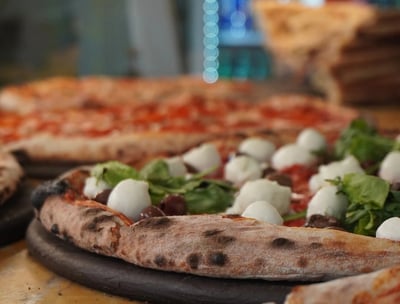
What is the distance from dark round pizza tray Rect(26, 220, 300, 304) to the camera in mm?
2100

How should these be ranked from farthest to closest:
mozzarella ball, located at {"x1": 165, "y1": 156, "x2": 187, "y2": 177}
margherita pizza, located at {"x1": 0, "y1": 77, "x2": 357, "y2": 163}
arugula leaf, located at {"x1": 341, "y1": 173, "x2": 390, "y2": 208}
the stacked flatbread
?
the stacked flatbread → margherita pizza, located at {"x1": 0, "y1": 77, "x2": 357, "y2": 163} → mozzarella ball, located at {"x1": 165, "y1": 156, "x2": 187, "y2": 177} → arugula leaf, located at {"x1": 341, "y1": 173, "x2": 390, "y2": 208}

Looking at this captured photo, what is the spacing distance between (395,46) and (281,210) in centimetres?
443

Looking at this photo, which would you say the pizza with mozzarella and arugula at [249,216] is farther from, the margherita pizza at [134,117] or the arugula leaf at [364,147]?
the margherita pizza at [134,117]

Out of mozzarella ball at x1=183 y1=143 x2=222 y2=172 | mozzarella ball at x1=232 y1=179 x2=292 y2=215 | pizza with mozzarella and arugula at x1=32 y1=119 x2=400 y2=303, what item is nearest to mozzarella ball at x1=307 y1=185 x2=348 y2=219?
pizza with mozzarella and arugula at x1=32 y1=119 x2=400 y2=303

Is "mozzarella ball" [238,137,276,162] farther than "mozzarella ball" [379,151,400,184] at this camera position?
Yes

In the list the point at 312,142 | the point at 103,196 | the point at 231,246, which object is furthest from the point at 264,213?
the point at 312,142

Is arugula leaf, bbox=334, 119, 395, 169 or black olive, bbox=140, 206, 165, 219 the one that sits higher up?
black olive, bbox=140, 206, 165, 219

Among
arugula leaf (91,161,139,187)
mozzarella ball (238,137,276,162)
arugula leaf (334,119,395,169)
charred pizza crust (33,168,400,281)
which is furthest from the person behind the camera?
mozzarella ball (238,137,276,162)

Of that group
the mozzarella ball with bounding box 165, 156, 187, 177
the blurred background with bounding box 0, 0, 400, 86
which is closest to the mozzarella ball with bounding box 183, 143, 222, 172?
the mozzarella ball with bounding box 165, 156, 187, 177

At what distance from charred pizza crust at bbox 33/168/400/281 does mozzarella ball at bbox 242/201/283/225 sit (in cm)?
9

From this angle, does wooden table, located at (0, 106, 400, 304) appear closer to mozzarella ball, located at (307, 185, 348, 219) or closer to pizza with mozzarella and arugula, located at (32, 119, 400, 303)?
pizza with mozzarella and arugula, located at (32, 119, 400, 303)

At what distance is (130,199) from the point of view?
2.53 m

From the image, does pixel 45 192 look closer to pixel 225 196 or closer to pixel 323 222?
pixel 225 196

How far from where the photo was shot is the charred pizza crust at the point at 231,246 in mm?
2039
